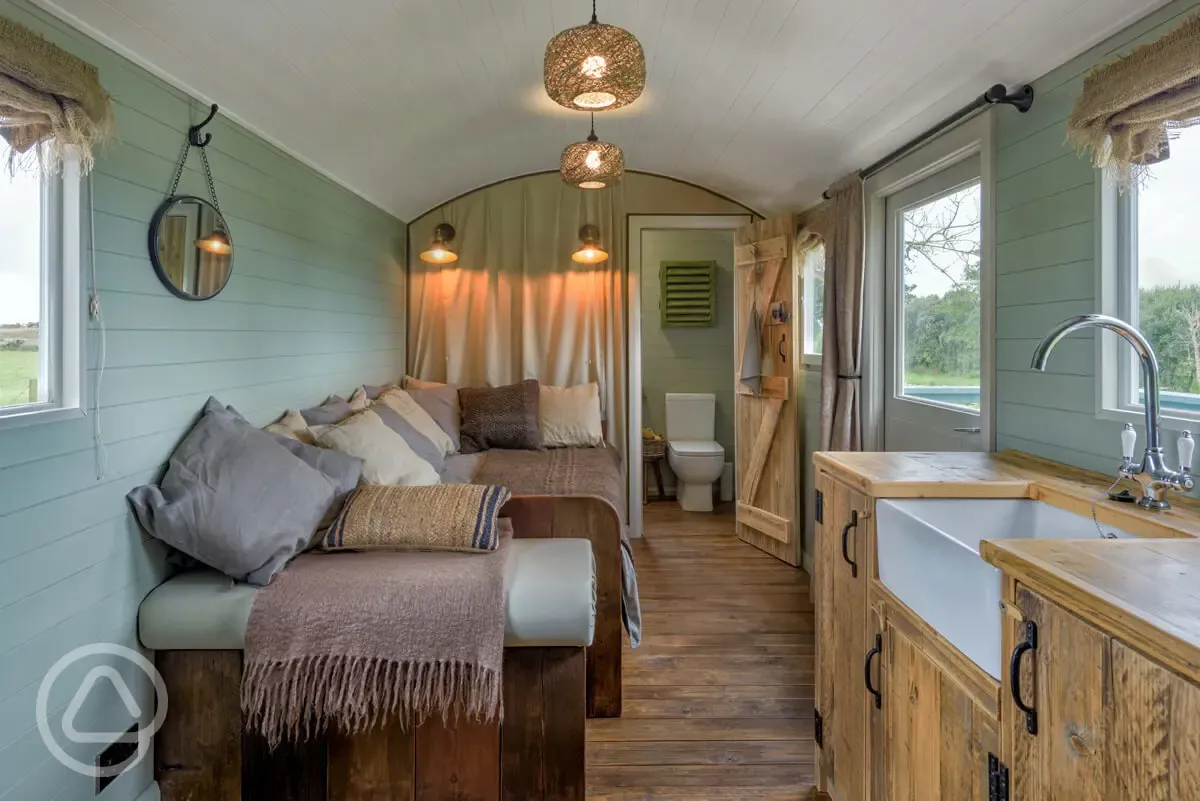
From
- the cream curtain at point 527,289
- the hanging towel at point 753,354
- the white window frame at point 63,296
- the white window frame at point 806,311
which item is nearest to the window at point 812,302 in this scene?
the white window frame at point 806,311

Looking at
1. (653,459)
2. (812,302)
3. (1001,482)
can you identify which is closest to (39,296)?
(1001,482)

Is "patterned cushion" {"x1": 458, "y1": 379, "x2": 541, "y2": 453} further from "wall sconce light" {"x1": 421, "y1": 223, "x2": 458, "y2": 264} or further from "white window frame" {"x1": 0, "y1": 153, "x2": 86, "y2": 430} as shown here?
"white window frame" {"x1": 0, "y1": 153, "x2": 86, "y2": 430}

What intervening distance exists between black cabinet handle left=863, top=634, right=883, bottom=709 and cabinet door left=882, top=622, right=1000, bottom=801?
2 centimetres

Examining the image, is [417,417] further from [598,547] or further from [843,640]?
[843,640]

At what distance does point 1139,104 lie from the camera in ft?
4.86

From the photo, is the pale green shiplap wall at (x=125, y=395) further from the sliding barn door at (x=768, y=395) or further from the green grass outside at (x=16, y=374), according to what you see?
the sliding barn door at (x=768, y=395)

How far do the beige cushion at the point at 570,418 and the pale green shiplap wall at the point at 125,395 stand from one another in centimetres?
160

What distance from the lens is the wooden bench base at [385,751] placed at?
1804 mm

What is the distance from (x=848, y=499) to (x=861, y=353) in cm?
157

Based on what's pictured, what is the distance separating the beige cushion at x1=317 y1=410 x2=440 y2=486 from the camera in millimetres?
2451

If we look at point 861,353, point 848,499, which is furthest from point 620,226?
point 848,499

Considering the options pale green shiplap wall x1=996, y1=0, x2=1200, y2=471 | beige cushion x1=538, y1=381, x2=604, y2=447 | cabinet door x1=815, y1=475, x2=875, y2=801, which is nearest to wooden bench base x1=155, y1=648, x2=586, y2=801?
cabinet door x1=815, y1=475, x2=875, y2=801

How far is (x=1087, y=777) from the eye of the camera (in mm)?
829

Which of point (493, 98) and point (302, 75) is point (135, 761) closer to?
point (302, 75)
